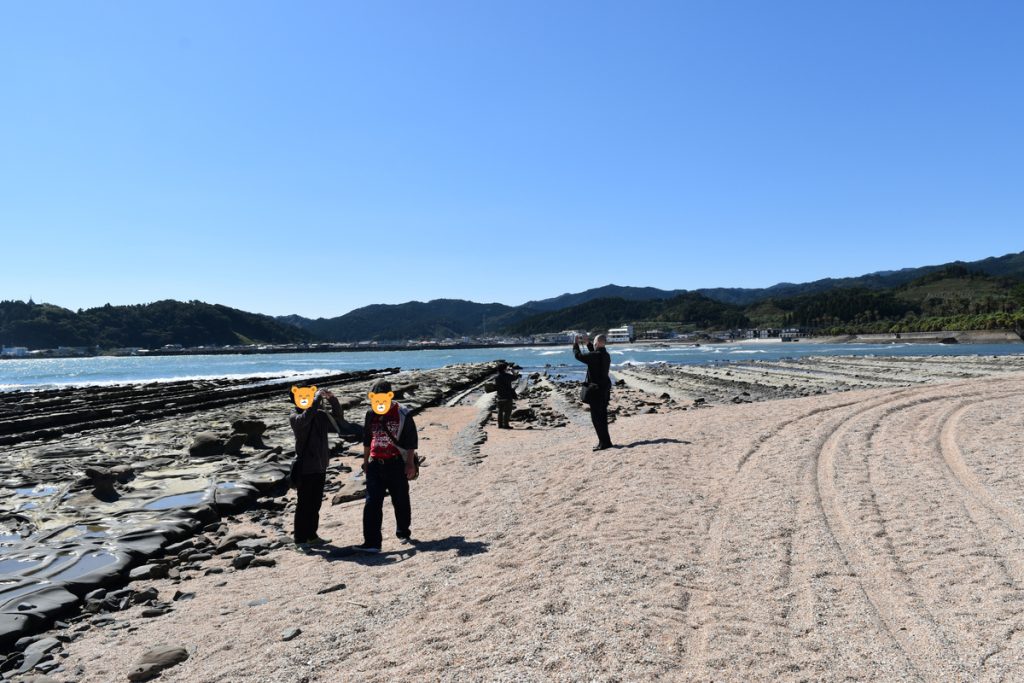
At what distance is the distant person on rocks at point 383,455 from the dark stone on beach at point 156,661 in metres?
2.62

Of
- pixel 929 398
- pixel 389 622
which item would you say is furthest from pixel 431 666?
pixel 929 398

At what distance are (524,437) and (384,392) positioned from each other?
409 inches

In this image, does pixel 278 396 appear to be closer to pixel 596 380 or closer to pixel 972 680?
pixel 596 380

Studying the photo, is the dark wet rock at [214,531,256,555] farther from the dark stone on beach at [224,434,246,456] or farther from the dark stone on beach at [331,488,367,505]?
the dark stone on beach at [224,434,246,456]

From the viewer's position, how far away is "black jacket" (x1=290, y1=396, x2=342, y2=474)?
750 centimetres

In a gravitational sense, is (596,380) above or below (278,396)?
above

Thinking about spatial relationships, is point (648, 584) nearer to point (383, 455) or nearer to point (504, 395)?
point (383, 455)

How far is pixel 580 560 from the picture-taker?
6.05 meters

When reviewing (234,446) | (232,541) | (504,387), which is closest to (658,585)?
(232,541)

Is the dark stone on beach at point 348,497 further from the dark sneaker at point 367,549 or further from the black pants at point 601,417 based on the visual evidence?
the black pants at point 601,417

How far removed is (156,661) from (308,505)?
10.4 feet

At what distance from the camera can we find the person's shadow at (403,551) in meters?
6.98

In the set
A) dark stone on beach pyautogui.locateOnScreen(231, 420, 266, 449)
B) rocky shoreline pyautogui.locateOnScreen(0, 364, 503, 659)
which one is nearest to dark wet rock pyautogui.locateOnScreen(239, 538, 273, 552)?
rocky shoreline pyautogui.locateOnScreen(0, 364, 503, 659)

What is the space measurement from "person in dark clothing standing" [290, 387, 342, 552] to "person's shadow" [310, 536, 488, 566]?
1.23 ft
